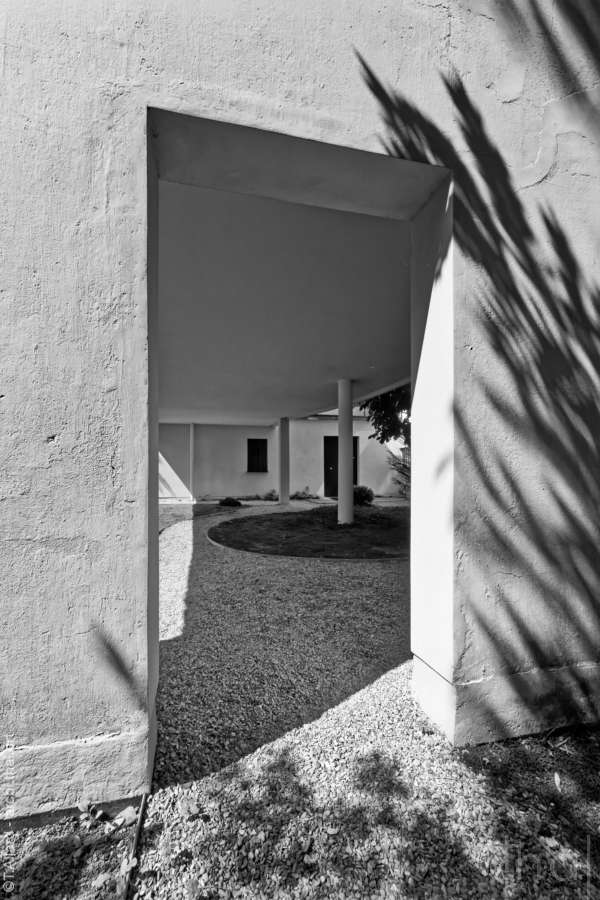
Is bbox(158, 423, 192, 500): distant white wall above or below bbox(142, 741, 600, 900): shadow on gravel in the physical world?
above

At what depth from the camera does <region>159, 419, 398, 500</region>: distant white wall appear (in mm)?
15234

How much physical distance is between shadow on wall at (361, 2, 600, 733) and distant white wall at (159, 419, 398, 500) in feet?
45.5

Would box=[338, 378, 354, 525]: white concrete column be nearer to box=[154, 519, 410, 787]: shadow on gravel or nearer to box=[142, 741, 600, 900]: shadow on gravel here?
box=[154, 519, 410, 787]: shadow on gravel

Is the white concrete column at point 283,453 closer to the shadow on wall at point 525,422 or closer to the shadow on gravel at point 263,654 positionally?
the shadow on gravel at point 263,654

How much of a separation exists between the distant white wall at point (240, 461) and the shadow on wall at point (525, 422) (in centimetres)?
1388

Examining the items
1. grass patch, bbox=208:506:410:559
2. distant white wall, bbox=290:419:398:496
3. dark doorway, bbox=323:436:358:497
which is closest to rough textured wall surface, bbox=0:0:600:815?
grass patch, bbox=208:506:410:559

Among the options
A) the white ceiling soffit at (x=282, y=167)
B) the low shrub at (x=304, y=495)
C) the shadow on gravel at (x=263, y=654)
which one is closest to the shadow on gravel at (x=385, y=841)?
the shadow on gravel at (x=263, y=654)

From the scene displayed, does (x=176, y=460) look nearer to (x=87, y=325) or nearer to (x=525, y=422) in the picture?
(x=87, y=325)

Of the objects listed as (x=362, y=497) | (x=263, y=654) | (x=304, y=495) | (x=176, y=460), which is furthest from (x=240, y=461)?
(x=263, y=654)

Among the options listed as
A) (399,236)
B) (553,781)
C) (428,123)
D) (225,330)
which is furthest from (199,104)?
(225,330)

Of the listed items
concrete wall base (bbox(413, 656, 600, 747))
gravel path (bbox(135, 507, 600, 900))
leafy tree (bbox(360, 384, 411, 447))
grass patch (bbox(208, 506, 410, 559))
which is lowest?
grass patch (bbox(208, 506, 410, 559))

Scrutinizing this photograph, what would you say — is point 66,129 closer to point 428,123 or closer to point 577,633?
point 428,123

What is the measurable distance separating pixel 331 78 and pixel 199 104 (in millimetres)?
557

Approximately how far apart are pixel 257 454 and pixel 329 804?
1471 cm
